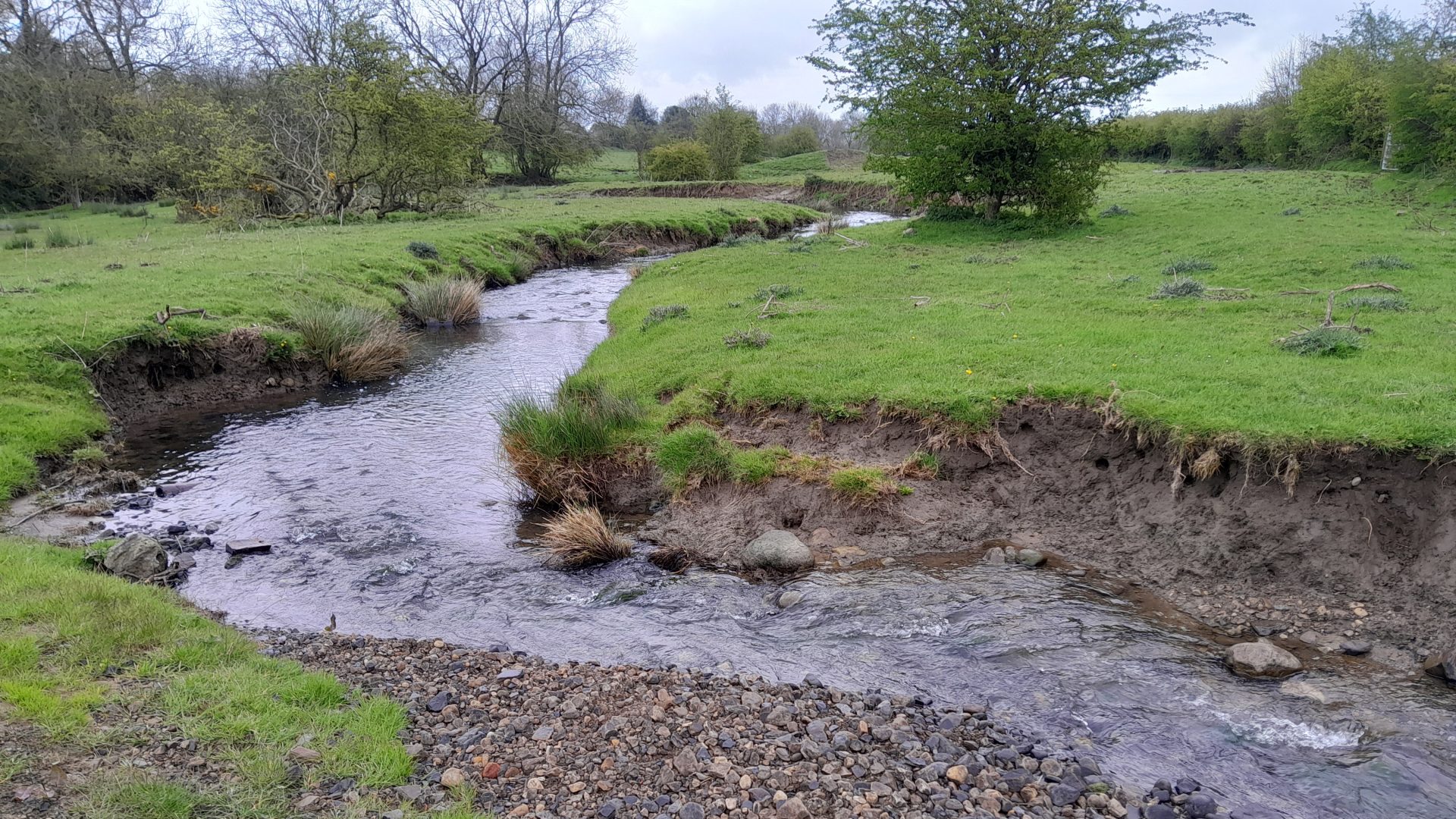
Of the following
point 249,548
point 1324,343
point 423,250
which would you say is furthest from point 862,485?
point 423,250

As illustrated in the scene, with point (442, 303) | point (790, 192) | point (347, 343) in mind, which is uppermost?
point (790, 192)

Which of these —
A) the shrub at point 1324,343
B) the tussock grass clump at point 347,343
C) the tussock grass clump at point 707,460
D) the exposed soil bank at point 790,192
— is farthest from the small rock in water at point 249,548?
the exposed soil bank at point 790,192

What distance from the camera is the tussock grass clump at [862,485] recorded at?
364 inches

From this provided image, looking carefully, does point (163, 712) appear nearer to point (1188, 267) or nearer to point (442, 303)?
point (442, 303)

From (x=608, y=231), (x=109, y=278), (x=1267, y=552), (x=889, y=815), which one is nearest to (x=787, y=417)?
(x=1267, y=552)

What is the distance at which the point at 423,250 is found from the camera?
25375mm

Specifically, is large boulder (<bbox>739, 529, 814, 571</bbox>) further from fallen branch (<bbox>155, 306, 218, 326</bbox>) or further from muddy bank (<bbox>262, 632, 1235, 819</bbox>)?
fallen branch (<bbox>155, 306, 218, 326</bbox>)

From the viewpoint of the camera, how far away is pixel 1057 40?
23.8 metres

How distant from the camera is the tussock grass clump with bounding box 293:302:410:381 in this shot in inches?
645

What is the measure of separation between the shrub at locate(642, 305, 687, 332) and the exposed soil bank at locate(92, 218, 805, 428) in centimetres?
695

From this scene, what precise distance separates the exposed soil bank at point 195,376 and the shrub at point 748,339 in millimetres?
9075

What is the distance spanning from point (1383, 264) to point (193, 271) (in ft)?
90.6

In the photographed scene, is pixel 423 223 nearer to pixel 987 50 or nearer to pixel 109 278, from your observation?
pixel 109 278

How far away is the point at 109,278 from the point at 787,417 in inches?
694
